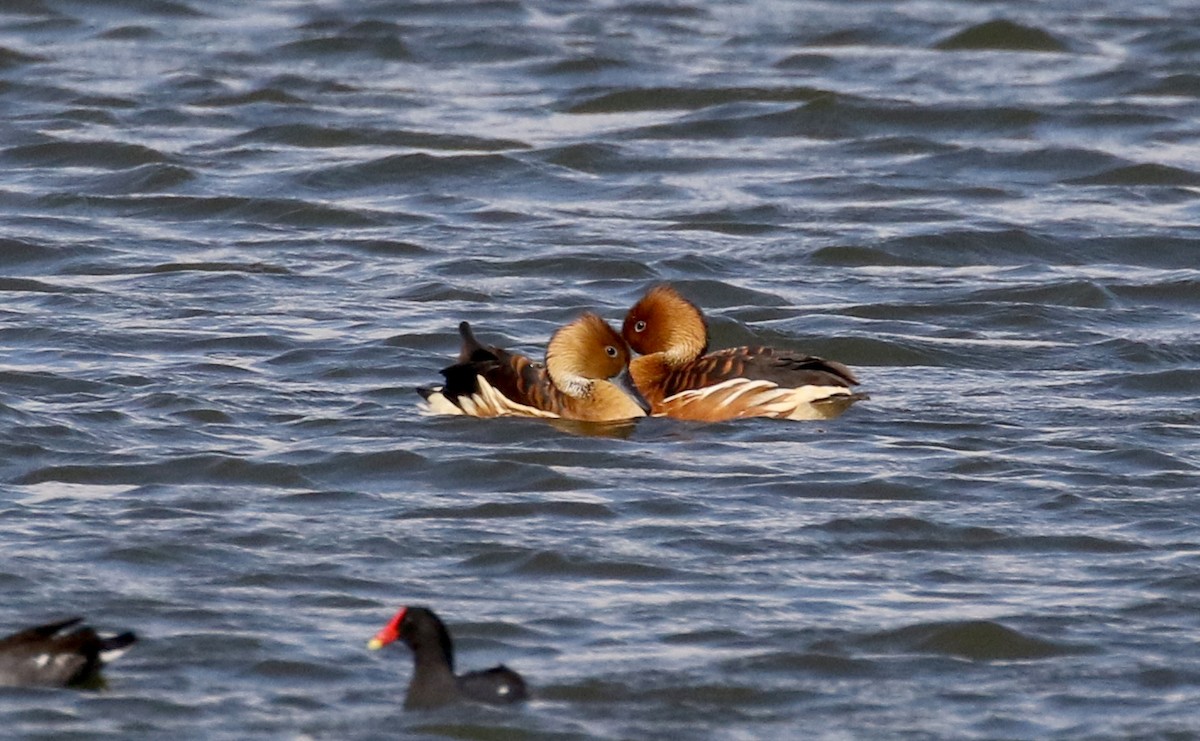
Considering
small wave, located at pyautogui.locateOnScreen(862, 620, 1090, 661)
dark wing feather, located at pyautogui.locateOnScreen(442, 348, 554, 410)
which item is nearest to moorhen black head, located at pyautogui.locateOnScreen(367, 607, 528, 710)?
small wave, located at pyautogui.locateOnScreen(862, 620, 1090, 661)

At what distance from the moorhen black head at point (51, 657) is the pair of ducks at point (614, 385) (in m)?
4.22

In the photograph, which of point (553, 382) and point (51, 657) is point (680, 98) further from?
point (51, 657)

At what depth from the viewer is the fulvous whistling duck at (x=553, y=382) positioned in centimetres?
1177

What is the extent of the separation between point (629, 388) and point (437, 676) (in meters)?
4.55

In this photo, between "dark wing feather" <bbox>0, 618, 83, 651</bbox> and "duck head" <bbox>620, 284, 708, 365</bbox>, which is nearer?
"dark wing feather" <bbox>0, 618, 83, 651</bbox>

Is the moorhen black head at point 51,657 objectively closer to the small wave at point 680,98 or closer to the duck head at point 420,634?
the duck head at point 420,634

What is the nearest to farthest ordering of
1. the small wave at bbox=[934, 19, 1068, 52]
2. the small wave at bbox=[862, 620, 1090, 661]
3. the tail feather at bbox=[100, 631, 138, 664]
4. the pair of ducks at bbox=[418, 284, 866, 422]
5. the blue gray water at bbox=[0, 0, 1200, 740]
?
1. the tail feather at bbox=[100, 631, 138, 664]
2. the blue gray water at bbox=[0, 0, 1200, 740]
3. the small wave at bbox=[862, 620, 1090, 661]
4. the pair of ducks at bbox=[418, 284, 866, 422]
5. the small wave at bbox=[934, 19, 1068, 52]

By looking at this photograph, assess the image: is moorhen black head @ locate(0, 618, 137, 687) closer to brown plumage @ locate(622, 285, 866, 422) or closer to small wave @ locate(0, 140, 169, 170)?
brown plumage @ locate(622, 285, 866, 422)

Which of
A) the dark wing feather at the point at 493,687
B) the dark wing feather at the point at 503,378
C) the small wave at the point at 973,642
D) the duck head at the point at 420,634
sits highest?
the dark wing feather at the point at 503,378

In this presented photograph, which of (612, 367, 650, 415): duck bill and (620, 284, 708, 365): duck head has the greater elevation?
(620, 284, 708, 365): duck head

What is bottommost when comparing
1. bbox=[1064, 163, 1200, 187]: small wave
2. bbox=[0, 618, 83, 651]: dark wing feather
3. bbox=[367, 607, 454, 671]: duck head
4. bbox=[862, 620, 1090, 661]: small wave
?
bbox=[862, 620, 1090, 661]: small wave

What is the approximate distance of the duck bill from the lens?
1199 cm

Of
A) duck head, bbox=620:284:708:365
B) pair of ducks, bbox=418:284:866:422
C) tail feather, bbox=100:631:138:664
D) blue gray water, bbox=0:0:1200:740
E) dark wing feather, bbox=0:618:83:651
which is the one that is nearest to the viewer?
dark wing feather, bbox=0:618:83:651

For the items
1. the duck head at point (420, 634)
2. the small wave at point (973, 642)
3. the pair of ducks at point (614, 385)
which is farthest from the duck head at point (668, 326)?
the duck head at point (420, 634)
